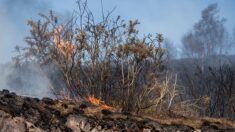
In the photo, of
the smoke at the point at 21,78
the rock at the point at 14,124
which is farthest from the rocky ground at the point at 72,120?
the smoke at the point at 21,78

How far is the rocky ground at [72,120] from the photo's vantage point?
508 centimetres

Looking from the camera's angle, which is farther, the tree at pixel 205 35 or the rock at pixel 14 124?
the tree at pixel 205 35

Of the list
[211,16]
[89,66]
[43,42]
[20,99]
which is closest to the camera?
[20,99]

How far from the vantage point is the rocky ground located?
5.08 m

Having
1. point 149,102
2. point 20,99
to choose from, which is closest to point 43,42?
point 149,102

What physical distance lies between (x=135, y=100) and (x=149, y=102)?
0.90 feet

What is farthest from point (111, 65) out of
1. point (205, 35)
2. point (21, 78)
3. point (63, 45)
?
point (205, 35)

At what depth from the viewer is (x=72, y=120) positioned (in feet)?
17.0

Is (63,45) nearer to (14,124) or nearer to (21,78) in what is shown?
(14,124)

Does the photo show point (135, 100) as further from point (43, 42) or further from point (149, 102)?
point (43, 42)

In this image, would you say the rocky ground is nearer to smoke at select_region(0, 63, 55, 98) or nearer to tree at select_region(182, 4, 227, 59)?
smoke at select_region(0, 63, 55, 98)

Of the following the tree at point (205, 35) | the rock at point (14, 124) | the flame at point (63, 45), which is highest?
the tree at point (205, 35)

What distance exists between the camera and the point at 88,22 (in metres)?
8.05

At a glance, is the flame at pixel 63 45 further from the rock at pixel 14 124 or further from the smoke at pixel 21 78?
the smoke at pixel 21 78
